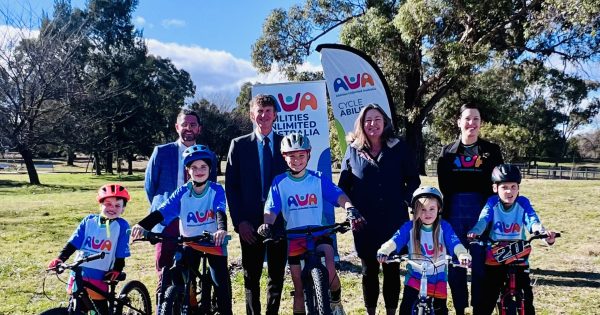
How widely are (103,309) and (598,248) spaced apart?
804 cm

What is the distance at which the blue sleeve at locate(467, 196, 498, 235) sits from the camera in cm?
413

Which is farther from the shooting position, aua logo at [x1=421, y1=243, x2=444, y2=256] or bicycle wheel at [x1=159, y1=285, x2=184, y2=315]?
aua logo at [x1=421, y1=243, x2=444, y2=256]

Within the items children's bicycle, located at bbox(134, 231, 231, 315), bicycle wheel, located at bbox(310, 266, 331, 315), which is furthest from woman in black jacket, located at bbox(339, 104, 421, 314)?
children's bicycle, located at bbox(134, 231, 231, 315)

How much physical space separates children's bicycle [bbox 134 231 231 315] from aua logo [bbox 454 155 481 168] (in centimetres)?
224

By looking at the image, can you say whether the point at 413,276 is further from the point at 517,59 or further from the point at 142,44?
the point at 142,44

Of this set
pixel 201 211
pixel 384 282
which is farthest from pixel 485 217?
pixel 201 211

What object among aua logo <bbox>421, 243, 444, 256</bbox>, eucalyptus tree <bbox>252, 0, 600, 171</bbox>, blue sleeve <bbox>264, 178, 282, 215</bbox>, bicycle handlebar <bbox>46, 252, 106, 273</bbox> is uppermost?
eucalyptus tree <bbox>252, 0, 600, 171</bbox>

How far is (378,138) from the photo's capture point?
4406mm

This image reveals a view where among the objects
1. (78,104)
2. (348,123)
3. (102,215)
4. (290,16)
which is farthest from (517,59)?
(78,104)

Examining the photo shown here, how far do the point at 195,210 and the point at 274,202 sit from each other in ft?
2.33

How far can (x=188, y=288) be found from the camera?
3928 millimetres

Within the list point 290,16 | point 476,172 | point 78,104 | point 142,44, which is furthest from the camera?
point 142,44

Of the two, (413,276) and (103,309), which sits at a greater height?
(413,276)

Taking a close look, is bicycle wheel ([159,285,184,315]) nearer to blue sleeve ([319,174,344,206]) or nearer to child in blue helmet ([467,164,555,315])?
blue sleeve ([319,174,344,206])
